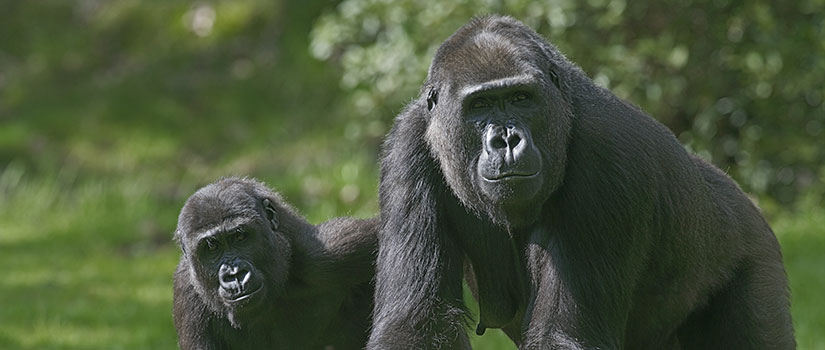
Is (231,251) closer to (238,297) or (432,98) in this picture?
(238,297)

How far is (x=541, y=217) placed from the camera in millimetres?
5188

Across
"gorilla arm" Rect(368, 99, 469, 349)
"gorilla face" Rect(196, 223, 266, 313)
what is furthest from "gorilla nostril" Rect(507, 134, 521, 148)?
"gorilla face" Rect(196, 223, 266, 313)

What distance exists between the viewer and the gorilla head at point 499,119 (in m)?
4.85

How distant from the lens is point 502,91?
490 centimetres

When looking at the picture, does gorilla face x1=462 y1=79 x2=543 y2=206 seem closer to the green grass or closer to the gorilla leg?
the gorilla leg

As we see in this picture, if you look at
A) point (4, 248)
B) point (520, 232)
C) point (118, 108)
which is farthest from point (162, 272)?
point (520, 232)

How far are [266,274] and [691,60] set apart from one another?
5.55 metres

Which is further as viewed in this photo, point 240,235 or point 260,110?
point 260,110

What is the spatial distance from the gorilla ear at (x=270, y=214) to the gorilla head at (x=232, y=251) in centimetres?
2

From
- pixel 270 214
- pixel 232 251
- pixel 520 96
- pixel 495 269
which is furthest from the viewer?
pixel 270 214

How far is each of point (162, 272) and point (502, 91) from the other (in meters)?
6.56

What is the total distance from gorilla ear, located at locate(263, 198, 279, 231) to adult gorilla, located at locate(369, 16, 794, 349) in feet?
3.67

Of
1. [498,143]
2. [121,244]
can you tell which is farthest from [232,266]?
[121,244]

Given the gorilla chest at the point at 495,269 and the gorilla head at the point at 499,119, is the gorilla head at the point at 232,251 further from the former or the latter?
the gorilla head at the point at 499,119
